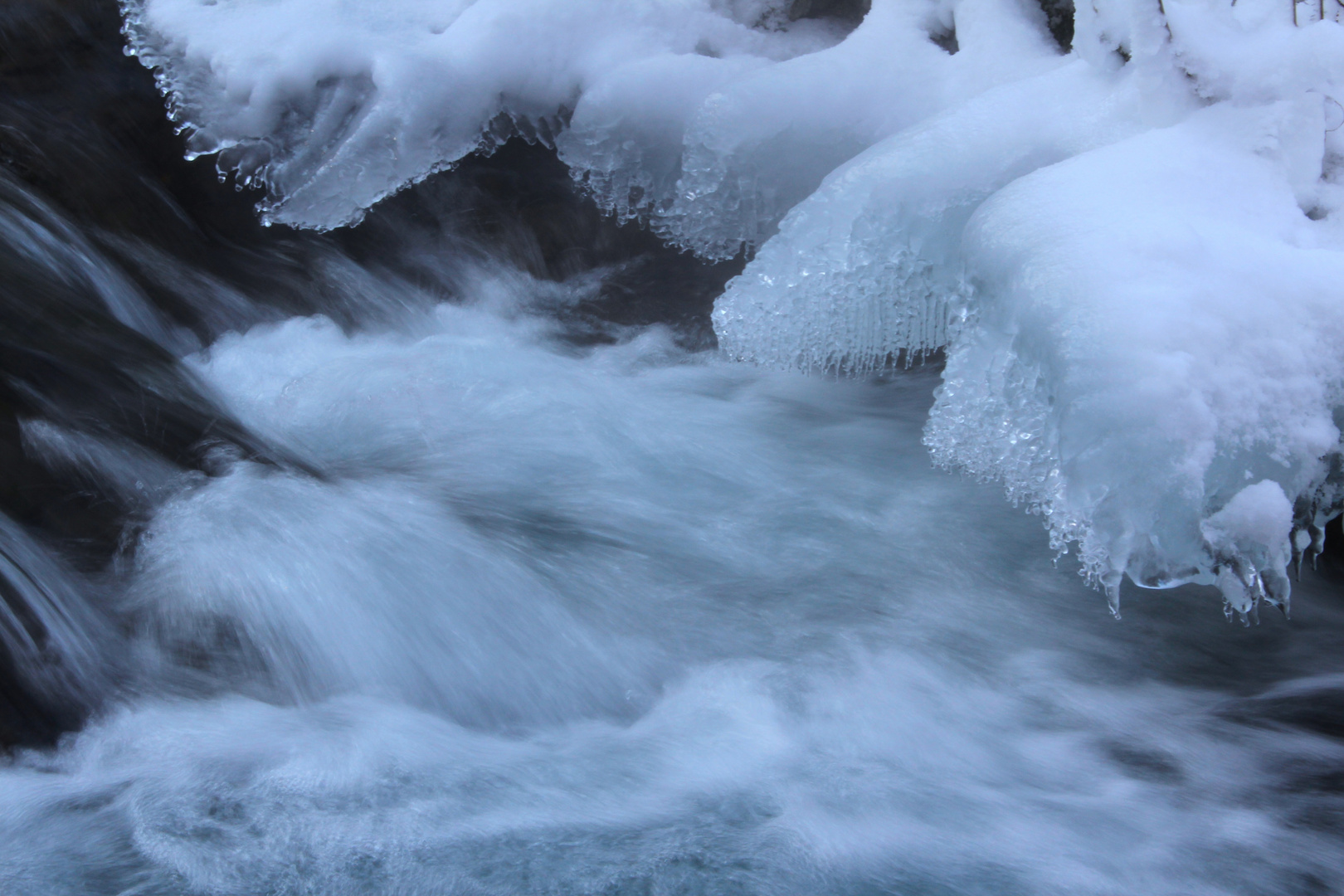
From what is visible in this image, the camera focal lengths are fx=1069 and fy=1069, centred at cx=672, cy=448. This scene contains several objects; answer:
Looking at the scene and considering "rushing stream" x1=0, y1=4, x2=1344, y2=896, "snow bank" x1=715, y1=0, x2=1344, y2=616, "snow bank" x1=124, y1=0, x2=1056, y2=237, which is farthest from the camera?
"snow bank" x1=124, y1=0, x2=1056, y2=237

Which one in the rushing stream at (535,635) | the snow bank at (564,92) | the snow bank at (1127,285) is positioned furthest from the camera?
the snow bank at (564,92)

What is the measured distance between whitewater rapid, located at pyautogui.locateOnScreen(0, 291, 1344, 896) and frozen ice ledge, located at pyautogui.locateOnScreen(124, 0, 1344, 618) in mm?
432

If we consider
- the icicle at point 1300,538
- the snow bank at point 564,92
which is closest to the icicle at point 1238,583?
the icicle at point 1300,538

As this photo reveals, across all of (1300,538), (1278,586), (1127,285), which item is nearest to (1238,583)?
(1278,586)

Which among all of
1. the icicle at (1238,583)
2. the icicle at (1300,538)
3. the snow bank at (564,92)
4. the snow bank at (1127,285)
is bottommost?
the icicle at (1300,538)

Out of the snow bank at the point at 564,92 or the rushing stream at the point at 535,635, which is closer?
the rushing stream at the point at 535,635

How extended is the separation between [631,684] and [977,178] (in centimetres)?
151

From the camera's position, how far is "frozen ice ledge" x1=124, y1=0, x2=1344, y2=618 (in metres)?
1.93

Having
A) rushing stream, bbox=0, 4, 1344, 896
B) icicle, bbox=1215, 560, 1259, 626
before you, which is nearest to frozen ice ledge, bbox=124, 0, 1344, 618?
icicle, bbox=1215, 560, 1259, 626

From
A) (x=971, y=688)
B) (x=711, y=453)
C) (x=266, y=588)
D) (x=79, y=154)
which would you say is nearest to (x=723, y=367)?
(x=711, y=453)

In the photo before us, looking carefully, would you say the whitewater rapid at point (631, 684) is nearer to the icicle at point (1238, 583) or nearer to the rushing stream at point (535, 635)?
the rushing stream at point (535, 635)

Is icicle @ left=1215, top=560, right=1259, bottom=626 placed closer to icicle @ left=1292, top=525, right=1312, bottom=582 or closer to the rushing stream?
icicle @ left=1292, top=525, right=1312, bottom=582

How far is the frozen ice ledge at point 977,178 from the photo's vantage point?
6.32ft

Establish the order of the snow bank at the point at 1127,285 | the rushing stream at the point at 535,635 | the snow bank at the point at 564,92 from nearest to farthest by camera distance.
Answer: the snow bank at the point at 1127,285
the rushing stream at the point at 535,635
the snow bank at the point at 564,92
